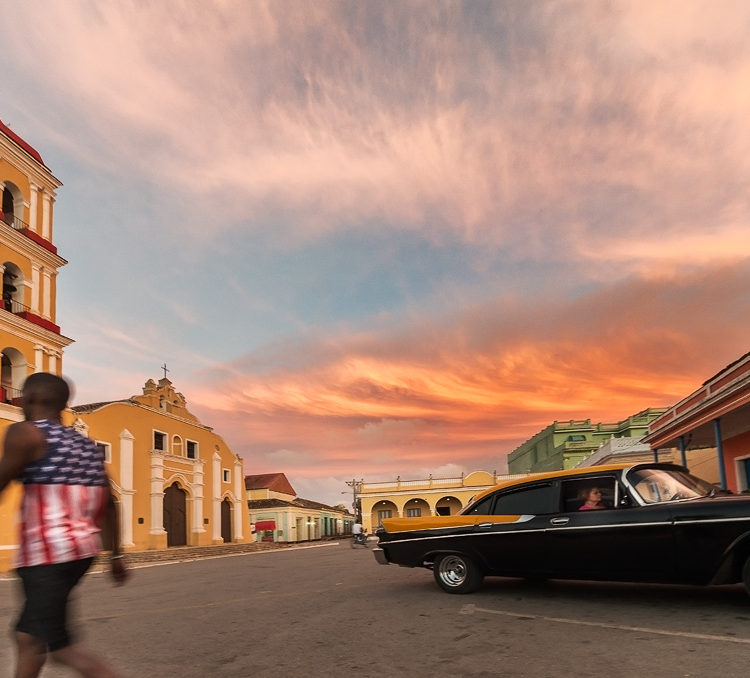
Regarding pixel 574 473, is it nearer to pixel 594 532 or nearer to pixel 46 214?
pixel 594 532

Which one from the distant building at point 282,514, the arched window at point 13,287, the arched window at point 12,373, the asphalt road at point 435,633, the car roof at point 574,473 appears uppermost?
the arched window at point 13,287

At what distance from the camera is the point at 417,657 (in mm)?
4922

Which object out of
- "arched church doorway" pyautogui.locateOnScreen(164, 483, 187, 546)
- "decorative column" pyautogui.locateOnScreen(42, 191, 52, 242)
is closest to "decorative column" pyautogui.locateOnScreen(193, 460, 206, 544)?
"arched church doorway" pyautogui.locateOnScreen(164, 483, 187, 546)

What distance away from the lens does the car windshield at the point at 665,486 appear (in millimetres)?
6577

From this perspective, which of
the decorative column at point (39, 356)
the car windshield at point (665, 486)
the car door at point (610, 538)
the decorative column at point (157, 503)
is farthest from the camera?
the decorative column at point (157, 503)

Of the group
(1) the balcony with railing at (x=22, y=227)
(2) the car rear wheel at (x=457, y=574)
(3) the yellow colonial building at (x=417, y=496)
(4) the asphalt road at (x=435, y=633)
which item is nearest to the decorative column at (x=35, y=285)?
(1) the balcony with railing at (x=22, y=227)

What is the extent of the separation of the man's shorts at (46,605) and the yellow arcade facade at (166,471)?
26140 millimetres

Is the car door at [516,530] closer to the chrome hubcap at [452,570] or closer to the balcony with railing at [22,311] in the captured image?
the chrome hubcap at [452,570]

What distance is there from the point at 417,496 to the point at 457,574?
51763mm

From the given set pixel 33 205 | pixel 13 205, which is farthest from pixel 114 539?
pixel 33 205

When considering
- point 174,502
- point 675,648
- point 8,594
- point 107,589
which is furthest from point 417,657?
point 174,502

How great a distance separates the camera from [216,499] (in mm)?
41531

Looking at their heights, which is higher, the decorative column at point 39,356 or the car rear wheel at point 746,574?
the decorative column at point 39,356

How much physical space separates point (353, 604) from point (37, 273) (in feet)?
75.1
